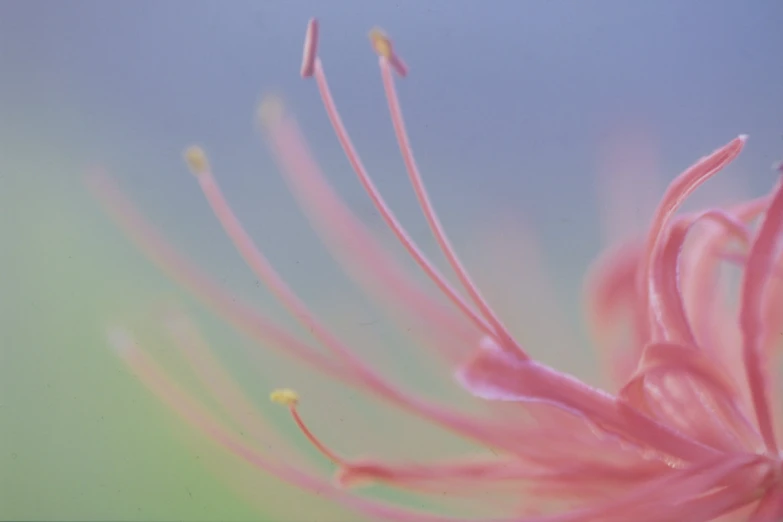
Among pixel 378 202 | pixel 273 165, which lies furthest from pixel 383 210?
pixel 273 165

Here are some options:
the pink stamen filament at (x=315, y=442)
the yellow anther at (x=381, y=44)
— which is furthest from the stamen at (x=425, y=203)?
the pink stamen filament at (x=315, y=442)

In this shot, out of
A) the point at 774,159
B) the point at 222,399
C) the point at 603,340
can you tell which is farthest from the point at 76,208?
the point at 774,159

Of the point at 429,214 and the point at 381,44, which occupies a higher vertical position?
the point at 381,44

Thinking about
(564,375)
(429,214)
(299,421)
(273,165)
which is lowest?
(564,375)

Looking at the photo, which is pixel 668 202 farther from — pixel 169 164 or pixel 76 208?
pixel 76 208

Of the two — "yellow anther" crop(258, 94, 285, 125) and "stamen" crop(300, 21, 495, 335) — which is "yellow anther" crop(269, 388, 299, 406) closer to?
"stamen" crop(300, 21, 495, 335)

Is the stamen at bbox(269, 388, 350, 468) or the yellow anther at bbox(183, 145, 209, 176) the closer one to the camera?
the stamen at bbox(269, 388, 350, 468)

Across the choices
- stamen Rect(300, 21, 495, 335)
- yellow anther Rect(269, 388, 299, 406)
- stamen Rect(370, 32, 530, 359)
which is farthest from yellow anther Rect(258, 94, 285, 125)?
yellow anther Rect(269, 388, 299, 406)

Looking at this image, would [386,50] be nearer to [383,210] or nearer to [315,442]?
[383,210]
